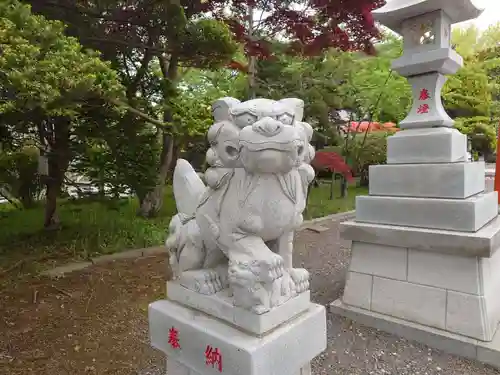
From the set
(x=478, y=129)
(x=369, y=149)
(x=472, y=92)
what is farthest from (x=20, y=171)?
(x=472, y=92)

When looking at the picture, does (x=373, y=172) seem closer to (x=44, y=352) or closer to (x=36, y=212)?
(x=44, y=352)

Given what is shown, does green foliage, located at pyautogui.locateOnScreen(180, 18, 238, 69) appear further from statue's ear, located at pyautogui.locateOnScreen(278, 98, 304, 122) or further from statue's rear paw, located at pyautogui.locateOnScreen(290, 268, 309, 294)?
statue's rear paw, located at pyautogui.locateOnScreen(290, 268, 309, 294)

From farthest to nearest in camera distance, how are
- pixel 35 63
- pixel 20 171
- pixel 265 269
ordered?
pixel 20 171 → pixel 35 63 → pixel 265 269

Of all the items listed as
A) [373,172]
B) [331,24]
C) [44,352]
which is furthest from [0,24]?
[331,24]

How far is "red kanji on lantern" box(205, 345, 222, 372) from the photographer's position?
1.54m

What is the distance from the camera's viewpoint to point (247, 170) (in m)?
1.48

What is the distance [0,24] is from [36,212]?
5.68 metres

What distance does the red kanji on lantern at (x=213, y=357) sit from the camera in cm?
154

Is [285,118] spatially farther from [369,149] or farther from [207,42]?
[369,149]

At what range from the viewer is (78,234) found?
5.32 metres

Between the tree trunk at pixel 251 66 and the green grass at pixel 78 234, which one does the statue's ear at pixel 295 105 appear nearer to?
the green grass at pixel 78 234

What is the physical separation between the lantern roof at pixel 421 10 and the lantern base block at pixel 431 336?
2.58m

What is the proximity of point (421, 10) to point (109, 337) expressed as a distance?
3.68m

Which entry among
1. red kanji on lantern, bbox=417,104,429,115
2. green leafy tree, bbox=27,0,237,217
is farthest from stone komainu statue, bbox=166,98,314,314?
green leafy tree, bbox=27,0,237,217
